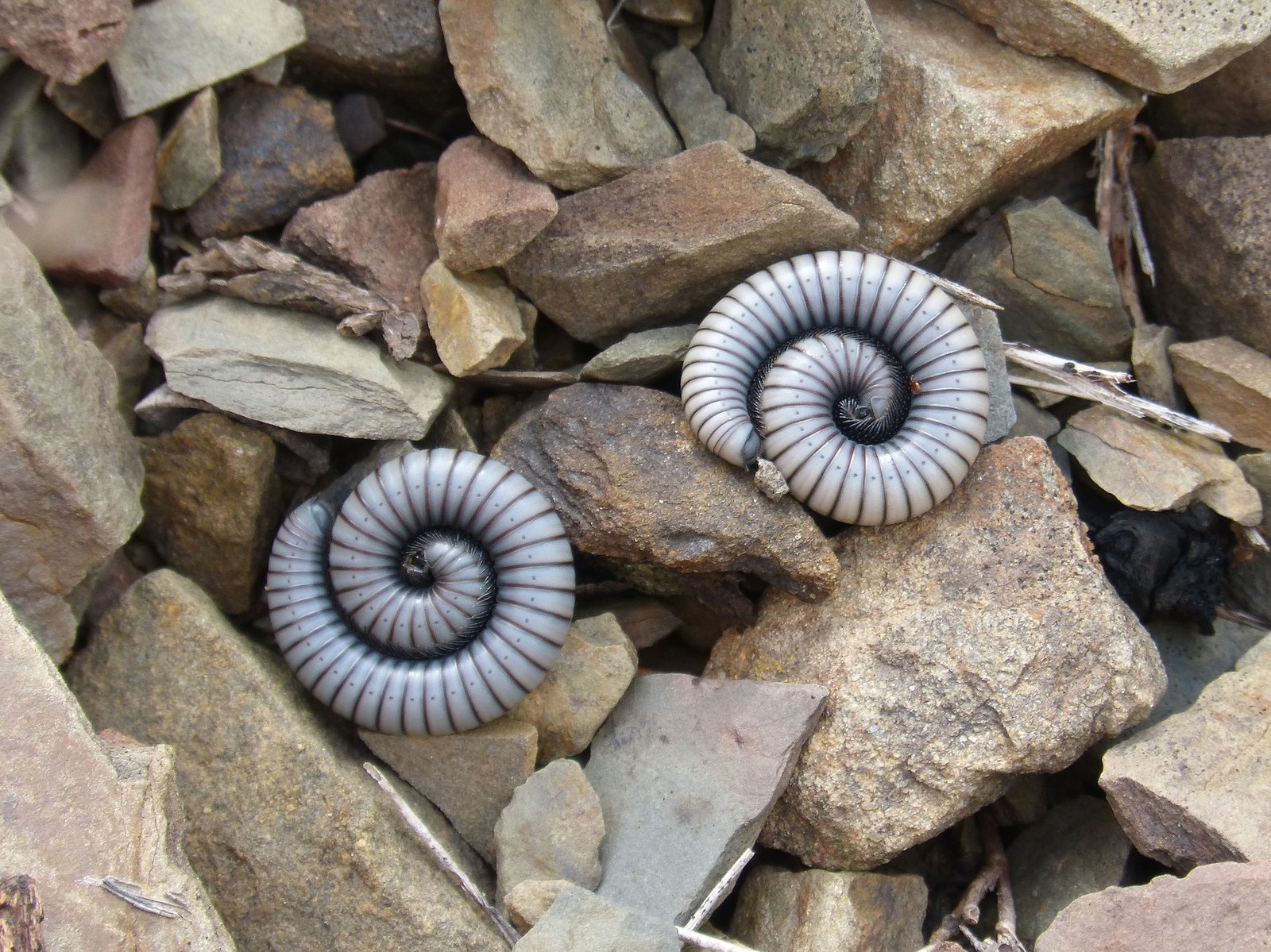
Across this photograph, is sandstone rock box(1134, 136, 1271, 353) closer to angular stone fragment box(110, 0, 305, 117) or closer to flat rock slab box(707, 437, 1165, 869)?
flat rock slab box(707, 437, 1165, 869)

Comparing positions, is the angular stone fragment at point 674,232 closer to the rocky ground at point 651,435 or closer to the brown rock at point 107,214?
the rocky ground at point 651,435

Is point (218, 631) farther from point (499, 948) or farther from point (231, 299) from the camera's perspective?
point (499, 948)

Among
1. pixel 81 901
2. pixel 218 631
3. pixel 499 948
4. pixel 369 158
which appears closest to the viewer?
pixel 81 901

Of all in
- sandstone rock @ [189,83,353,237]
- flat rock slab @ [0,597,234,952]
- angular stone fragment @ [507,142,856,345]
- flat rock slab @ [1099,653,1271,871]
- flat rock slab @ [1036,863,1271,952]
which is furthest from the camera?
sandstone rock @ [189,83,353,237]

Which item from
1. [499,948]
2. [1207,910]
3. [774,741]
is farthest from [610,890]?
[1207,910]

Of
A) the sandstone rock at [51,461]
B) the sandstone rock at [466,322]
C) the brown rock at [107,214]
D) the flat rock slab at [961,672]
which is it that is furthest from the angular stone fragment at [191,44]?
the flat rock slab at [961,672]

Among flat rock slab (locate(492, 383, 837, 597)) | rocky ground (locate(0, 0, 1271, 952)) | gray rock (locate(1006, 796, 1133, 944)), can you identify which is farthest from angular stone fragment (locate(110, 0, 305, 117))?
gray rock (locate(1006, 796, 1133, 944))
